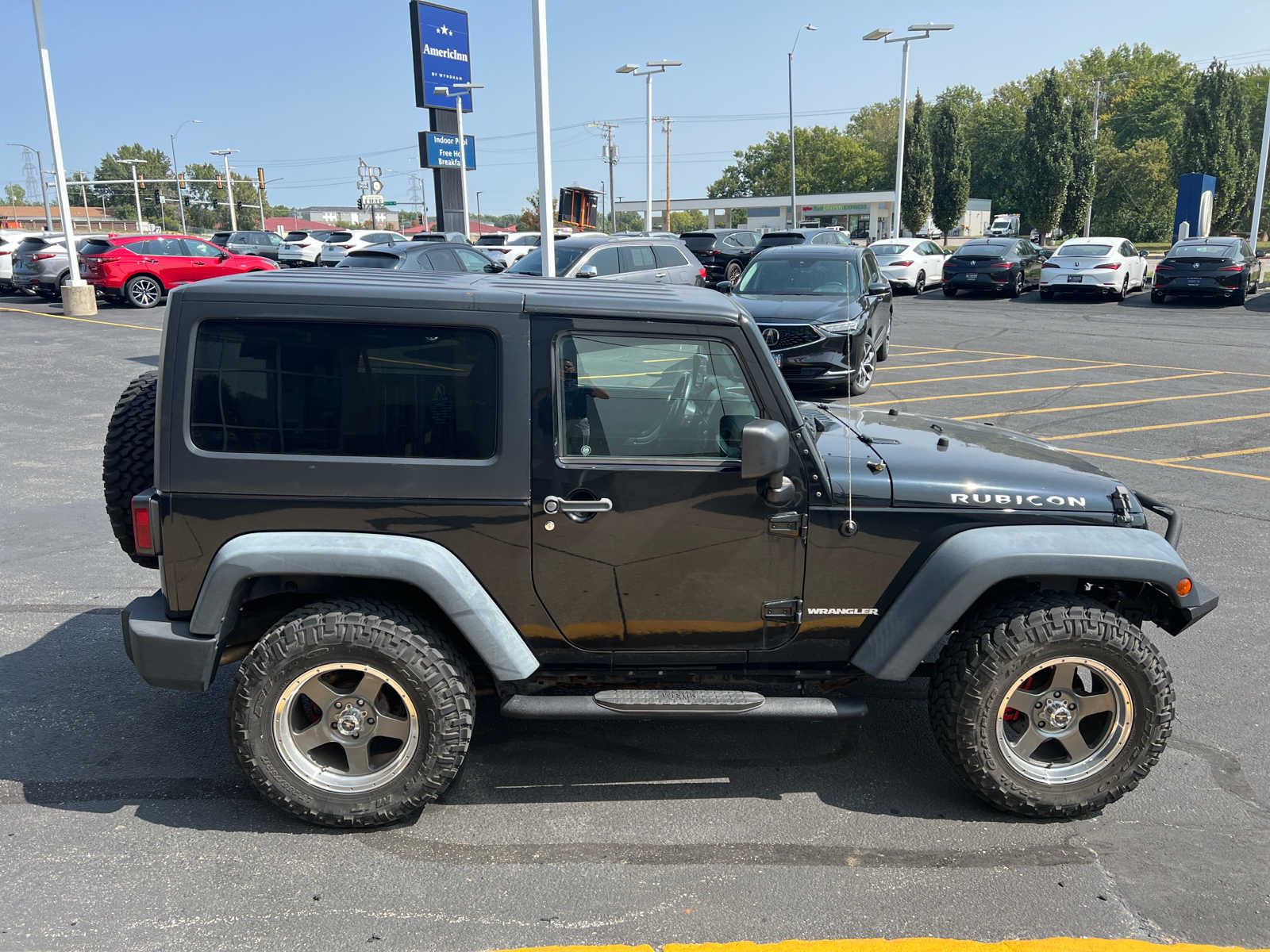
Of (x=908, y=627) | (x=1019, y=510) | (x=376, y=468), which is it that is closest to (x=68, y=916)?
(x=376, y=468)

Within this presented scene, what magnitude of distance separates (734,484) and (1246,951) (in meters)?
2.04

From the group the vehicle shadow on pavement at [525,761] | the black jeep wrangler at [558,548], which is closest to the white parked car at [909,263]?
the vehicle shadow on pavement at [525,761]

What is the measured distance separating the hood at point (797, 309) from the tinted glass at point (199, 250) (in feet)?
50.0

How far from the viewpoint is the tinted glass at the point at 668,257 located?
16.1 meters

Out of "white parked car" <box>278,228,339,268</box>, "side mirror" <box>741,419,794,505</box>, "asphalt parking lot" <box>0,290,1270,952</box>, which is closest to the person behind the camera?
"asphalt parking lot" <box>0,290,1270,952</box>

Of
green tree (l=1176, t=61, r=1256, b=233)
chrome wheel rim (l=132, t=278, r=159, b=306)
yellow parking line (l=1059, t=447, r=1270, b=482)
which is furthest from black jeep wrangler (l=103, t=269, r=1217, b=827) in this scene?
green tree (l=1176, t=61, r=1256, b=233)

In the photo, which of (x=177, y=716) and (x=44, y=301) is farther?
(x=44, y=301)

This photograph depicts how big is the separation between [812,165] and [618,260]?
9911 cm

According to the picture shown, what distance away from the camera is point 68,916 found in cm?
298

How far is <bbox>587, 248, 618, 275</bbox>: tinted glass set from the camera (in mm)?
15008

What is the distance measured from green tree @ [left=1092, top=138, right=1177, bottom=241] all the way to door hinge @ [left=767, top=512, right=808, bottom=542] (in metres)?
66.0

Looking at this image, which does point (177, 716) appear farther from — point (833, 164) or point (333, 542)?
point (833, 164)

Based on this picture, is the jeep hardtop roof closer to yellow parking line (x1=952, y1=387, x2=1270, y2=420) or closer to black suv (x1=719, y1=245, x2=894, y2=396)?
black suv (x1=719, y1=245, x2=894, y2=396)

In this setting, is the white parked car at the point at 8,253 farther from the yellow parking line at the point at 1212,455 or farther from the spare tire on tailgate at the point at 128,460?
the yellow parking line at the point at 1212,455
